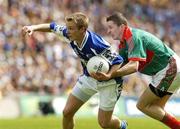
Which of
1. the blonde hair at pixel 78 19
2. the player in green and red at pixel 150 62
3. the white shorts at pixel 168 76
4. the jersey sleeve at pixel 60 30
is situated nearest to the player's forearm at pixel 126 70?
the player in green and red at pixel 150 62

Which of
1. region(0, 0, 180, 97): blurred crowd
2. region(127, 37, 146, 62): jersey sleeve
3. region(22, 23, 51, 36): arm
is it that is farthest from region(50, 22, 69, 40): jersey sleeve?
region(0, 0, 180, 97): blurred crowd

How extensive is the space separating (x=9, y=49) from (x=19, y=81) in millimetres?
1285

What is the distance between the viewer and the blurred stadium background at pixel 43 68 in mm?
21844

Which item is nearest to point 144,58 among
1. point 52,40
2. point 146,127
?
point 146,127

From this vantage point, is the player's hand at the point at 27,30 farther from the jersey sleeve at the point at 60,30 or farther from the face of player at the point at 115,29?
the face of player at the point at 115,29

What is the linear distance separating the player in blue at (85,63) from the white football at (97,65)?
93 millimetres

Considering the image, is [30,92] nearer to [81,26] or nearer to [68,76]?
[68,76]

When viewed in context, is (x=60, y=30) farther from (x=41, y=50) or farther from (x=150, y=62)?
(x=41, y=50)

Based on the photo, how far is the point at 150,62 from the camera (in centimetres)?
1088

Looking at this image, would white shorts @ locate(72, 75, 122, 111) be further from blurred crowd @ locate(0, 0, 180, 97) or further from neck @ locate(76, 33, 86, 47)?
blurred crowd @ locate(0, 0, 180, 97)

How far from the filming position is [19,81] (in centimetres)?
2270

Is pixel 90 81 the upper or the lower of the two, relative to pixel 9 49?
upper

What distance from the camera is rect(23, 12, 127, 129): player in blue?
994cm

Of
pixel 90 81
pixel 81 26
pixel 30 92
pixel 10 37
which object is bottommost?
pixel 30 92
